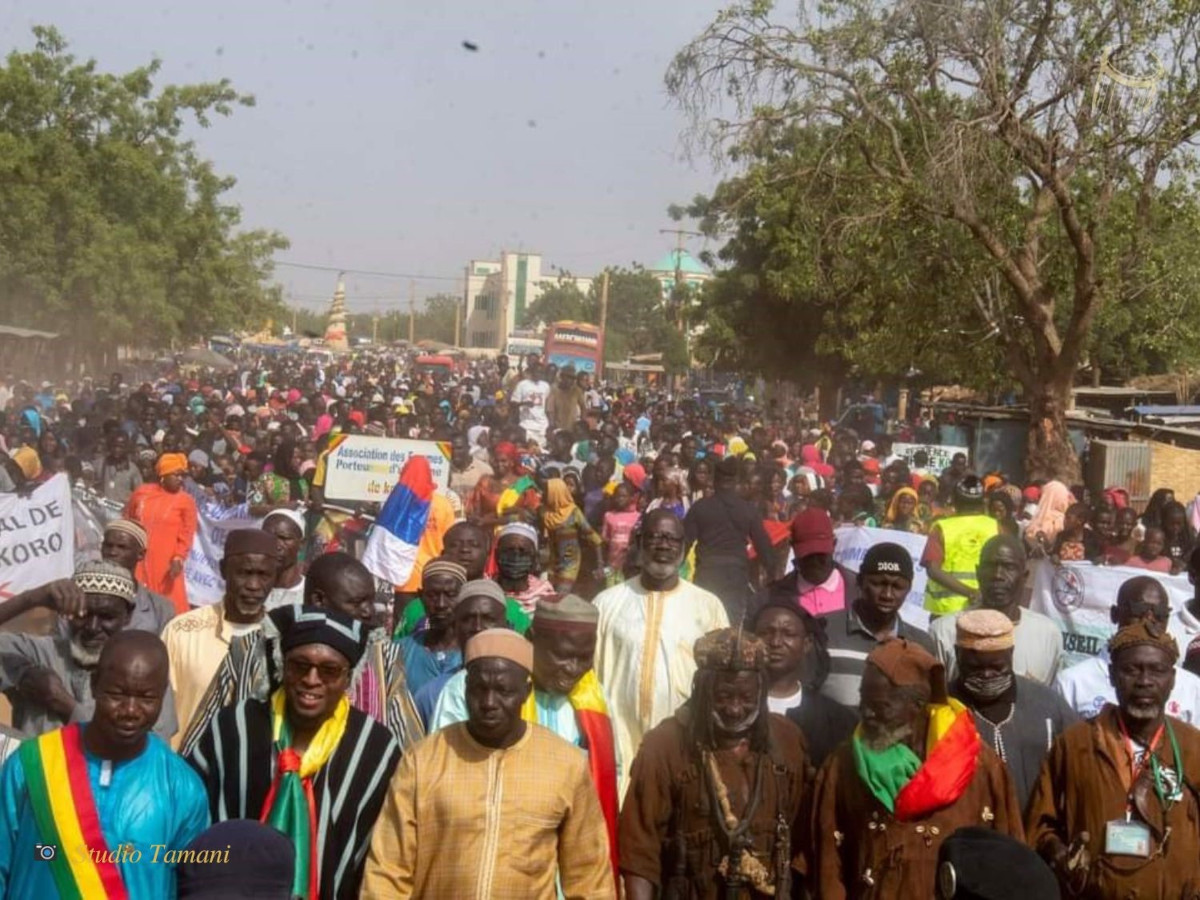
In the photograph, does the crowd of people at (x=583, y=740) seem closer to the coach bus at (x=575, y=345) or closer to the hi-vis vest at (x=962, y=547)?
the hi-vis vest at (x=962, y=547)

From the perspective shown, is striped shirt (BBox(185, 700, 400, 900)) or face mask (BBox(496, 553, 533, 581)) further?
face mask (BBox(496, 553, 533, 581))

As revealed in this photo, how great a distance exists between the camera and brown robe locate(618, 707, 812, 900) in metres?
4.68

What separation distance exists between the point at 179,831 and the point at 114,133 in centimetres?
3589

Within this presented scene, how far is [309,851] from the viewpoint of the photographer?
429 cm

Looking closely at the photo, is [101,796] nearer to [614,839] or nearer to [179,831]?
[179,831]

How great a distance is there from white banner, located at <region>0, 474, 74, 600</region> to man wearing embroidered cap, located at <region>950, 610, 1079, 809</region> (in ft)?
14.1

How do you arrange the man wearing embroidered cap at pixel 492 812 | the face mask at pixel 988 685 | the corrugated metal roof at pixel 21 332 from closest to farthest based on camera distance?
1. the man wearing embroidered cap at pixel 492 812
2. the face mask at pixel 988 685
3. the corrugated metal roof at pixel 21 332

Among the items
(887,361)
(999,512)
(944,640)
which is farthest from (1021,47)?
(944,640)

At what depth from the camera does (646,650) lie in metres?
6.19

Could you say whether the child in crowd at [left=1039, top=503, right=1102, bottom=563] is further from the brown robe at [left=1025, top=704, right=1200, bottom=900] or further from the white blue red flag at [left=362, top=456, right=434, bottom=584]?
the brown robe at [left=1025, top=704, right=1200, bottom=900]

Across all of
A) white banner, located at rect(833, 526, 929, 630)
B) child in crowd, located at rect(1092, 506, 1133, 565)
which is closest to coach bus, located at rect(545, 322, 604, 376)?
white banner, located at rect(833, 526, 929, 630)

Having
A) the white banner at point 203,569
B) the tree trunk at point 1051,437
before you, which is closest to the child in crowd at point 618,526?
the white banner at point 203,569

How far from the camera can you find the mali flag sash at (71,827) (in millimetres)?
3902

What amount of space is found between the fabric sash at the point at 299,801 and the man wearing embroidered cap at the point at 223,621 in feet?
4.36
